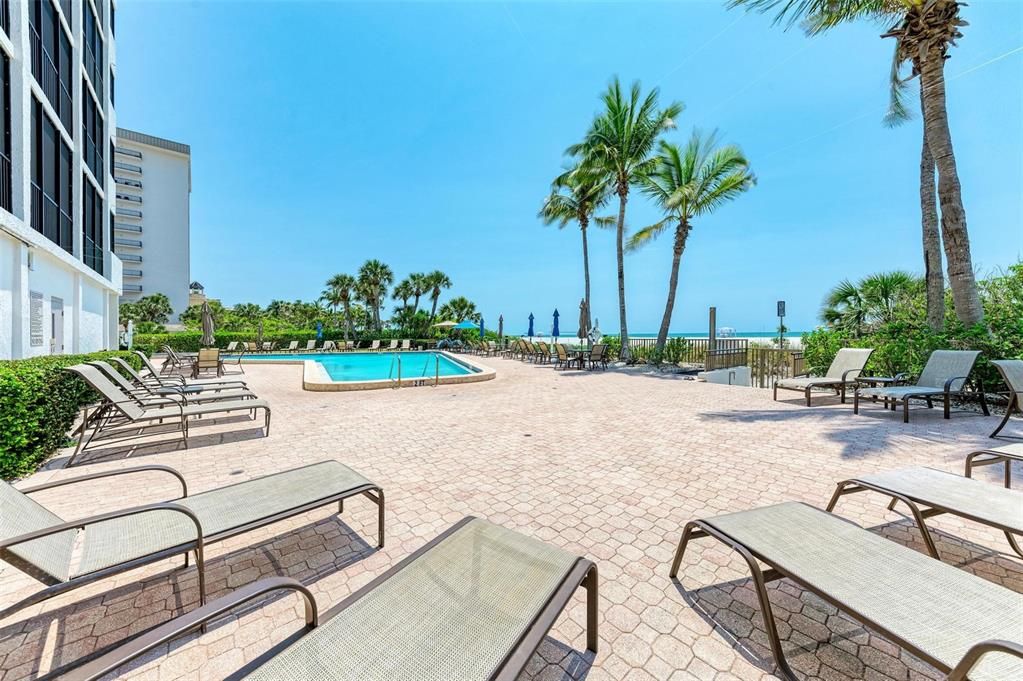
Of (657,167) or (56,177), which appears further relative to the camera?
(657,167)

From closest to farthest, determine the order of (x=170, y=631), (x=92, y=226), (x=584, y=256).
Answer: (x=170, y=631), (x=92, y=226), (x=584, y=256)

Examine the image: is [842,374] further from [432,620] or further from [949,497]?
[432,620]

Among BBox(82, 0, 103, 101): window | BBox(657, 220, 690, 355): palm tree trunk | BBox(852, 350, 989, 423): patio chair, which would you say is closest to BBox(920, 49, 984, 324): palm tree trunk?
BBox(852, 350, 989, 423): patio chair

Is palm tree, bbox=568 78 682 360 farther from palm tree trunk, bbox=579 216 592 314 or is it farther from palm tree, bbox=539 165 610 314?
palm tree trunk, bbox=579 216 592 314

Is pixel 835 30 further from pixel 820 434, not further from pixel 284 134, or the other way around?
pixel 284 134

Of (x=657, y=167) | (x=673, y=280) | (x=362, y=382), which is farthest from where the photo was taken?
(x=673, y=280)

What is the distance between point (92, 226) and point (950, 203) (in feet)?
76.7

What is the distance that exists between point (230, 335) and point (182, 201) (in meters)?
38.0

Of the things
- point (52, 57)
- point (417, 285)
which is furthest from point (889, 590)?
point (417, 285)

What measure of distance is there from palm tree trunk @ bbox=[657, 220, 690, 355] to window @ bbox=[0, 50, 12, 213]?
1700 centimetres

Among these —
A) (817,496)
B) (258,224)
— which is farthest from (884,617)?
(258,224)

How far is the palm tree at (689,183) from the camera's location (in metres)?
13.6

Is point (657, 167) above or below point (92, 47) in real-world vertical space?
below

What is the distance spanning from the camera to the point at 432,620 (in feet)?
4.62
